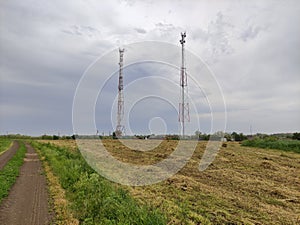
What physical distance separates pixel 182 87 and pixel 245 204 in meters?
14.1

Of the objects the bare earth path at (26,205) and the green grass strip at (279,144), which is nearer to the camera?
the bare earth path at (26,205)

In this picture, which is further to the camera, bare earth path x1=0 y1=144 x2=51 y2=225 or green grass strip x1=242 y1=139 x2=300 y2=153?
green grass strip x1=242 y1=139 x2=300 y2=153

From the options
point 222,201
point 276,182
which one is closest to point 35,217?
point 222,201

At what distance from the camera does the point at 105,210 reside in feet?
23.3

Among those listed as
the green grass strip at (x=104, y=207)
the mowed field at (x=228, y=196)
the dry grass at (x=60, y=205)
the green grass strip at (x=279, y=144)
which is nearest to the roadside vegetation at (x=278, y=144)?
the green grass strip at (x=279, y=144)

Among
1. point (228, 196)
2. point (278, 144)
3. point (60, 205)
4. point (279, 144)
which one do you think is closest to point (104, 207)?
point (60, 205)

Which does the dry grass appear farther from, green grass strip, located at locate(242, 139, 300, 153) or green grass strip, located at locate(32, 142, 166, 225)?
green grass strip, located at locate(242, 139, 300, 153)

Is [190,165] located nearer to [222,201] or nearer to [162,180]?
[162,180]

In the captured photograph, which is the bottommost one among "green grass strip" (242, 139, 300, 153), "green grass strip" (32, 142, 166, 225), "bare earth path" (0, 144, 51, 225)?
"bare earth path" (0, 144, 51, 225)

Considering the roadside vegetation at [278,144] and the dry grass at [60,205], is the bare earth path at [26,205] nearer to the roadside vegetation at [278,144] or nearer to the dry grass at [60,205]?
the dry grass at [60,205]

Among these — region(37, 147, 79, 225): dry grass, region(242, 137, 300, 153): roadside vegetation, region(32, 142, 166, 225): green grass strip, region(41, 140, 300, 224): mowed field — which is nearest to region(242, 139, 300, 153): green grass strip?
region(242, 137, 300, 153): roadside vegetation

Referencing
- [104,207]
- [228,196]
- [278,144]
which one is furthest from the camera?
[278,144]

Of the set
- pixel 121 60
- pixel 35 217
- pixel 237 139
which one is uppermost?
pixel 121 60

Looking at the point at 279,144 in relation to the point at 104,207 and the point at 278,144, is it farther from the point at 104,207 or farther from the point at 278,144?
the point at 104,207
